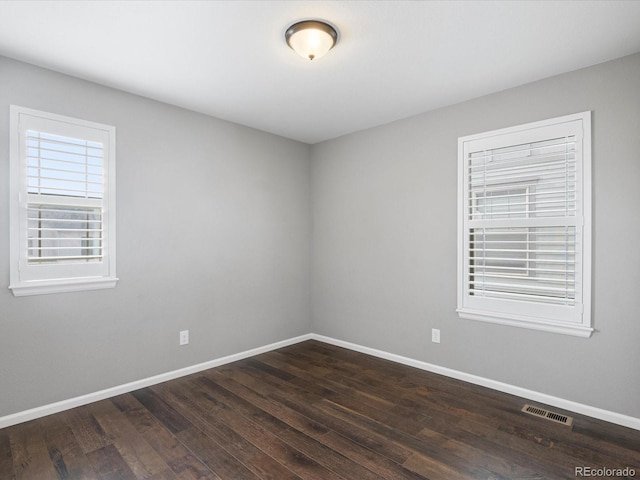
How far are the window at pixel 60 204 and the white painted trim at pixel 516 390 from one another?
2.81 meters

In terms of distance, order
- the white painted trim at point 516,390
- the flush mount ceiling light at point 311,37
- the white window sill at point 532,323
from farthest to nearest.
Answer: the white window sill at point 532,323, the white painted trim at point 516,390, the flush mount ceiling light at point 311,37

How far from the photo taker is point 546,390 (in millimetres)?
2834

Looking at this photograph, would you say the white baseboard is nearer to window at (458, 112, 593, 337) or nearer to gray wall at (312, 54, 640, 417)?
gray wall at (312, 54, 640, 417)

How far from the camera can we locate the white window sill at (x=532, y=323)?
2.66 m

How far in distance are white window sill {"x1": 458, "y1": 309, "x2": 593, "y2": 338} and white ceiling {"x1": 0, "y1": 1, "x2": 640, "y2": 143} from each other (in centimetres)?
196

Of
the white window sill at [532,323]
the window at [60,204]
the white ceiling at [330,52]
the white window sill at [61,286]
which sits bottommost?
the white window sill at [532,323]

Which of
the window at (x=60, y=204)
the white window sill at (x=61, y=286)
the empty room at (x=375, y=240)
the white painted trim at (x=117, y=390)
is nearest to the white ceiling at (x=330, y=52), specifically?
the empty room at (x=375, y=240)

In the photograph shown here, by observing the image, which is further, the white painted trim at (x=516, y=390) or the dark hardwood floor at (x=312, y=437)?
the white painted trim at (x=516, y=390)

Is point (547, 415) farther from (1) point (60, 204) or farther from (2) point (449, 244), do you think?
(1) point (60, 204)

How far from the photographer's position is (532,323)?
9.47 feet

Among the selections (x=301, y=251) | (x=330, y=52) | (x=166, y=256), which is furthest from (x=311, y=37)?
(x=301, y=251)

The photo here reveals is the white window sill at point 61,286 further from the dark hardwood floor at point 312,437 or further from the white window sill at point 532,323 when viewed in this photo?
the white window sill at point 532,323

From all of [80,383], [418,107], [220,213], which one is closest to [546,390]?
[418,107]

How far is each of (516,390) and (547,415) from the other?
34cm
